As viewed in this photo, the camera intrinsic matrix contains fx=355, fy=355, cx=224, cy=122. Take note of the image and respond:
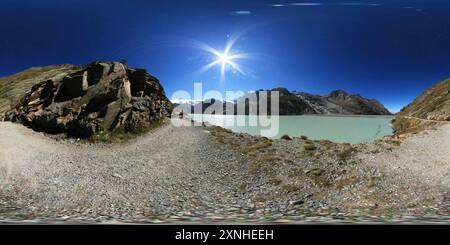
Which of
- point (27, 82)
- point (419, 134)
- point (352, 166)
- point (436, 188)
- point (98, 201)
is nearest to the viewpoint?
point (98, 201)

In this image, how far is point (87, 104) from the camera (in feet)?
149

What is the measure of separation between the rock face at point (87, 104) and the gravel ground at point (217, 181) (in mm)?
3152

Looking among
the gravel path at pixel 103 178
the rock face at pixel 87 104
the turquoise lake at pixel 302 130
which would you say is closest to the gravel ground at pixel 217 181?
the gravel path at pixel 103 178

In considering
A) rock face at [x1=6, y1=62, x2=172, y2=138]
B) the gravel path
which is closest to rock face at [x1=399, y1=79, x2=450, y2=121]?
the gravel path

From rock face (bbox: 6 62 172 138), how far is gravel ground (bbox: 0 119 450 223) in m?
3.15

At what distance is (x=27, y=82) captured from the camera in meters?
57.9

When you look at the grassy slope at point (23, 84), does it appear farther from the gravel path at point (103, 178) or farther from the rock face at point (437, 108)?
the rock face at point (437, 108)

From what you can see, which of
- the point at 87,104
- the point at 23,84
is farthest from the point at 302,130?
the point at 23,84

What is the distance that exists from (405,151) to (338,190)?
58.3ft

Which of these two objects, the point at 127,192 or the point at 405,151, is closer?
the point at 127,192

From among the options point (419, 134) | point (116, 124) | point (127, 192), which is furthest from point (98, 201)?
point (419, 134)

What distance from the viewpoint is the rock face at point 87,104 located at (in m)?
42.1

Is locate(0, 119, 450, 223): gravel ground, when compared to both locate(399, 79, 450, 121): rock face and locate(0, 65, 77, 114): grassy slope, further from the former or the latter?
locate(399, 79, 450, 121): rock face

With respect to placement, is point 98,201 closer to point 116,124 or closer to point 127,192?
point 127,192
